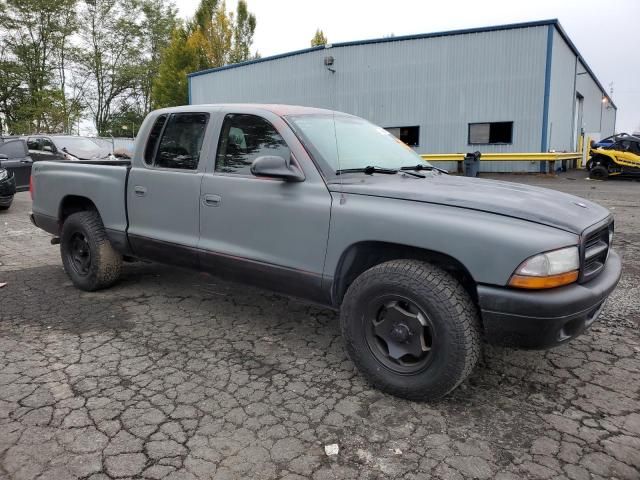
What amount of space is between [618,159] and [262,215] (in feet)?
55.4

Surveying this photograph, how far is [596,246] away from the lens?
293 centimetres

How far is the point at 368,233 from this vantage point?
9.71 ft

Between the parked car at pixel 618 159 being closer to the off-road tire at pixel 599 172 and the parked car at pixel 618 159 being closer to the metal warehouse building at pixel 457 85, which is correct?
the off-road tire at pixel 599 172

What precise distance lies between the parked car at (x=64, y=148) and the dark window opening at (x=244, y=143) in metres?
11.3

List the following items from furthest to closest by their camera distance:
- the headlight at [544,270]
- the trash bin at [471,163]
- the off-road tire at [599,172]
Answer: the off-road tire at [599,172] → the trash bin at [471,163] → the headlight at [544,270]

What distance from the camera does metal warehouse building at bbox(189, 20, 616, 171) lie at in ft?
59.6

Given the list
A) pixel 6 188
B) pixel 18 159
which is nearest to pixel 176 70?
pixel 18 159

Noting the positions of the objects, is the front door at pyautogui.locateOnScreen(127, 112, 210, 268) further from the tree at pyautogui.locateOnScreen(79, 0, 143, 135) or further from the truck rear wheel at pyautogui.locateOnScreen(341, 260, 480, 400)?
the tree at pyautogui.locateOnScreen(79, 0, 143, 135)

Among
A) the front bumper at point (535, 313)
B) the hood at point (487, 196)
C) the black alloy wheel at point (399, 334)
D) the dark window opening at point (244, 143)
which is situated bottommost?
the black alloy wheel at point (399, 334)

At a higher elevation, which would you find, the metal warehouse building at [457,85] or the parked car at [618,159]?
the metal warehouse building at [457,85]

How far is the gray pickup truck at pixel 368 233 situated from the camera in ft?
8.42

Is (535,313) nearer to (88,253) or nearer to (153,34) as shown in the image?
(88,253)

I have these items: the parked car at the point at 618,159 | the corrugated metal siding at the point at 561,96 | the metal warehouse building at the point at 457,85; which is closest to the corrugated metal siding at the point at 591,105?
the metal warehouse building at the point at 457,85

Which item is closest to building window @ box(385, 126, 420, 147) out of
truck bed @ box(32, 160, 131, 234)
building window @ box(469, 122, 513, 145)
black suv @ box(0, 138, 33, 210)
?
building window @ box(469, 122, 513, 145)
